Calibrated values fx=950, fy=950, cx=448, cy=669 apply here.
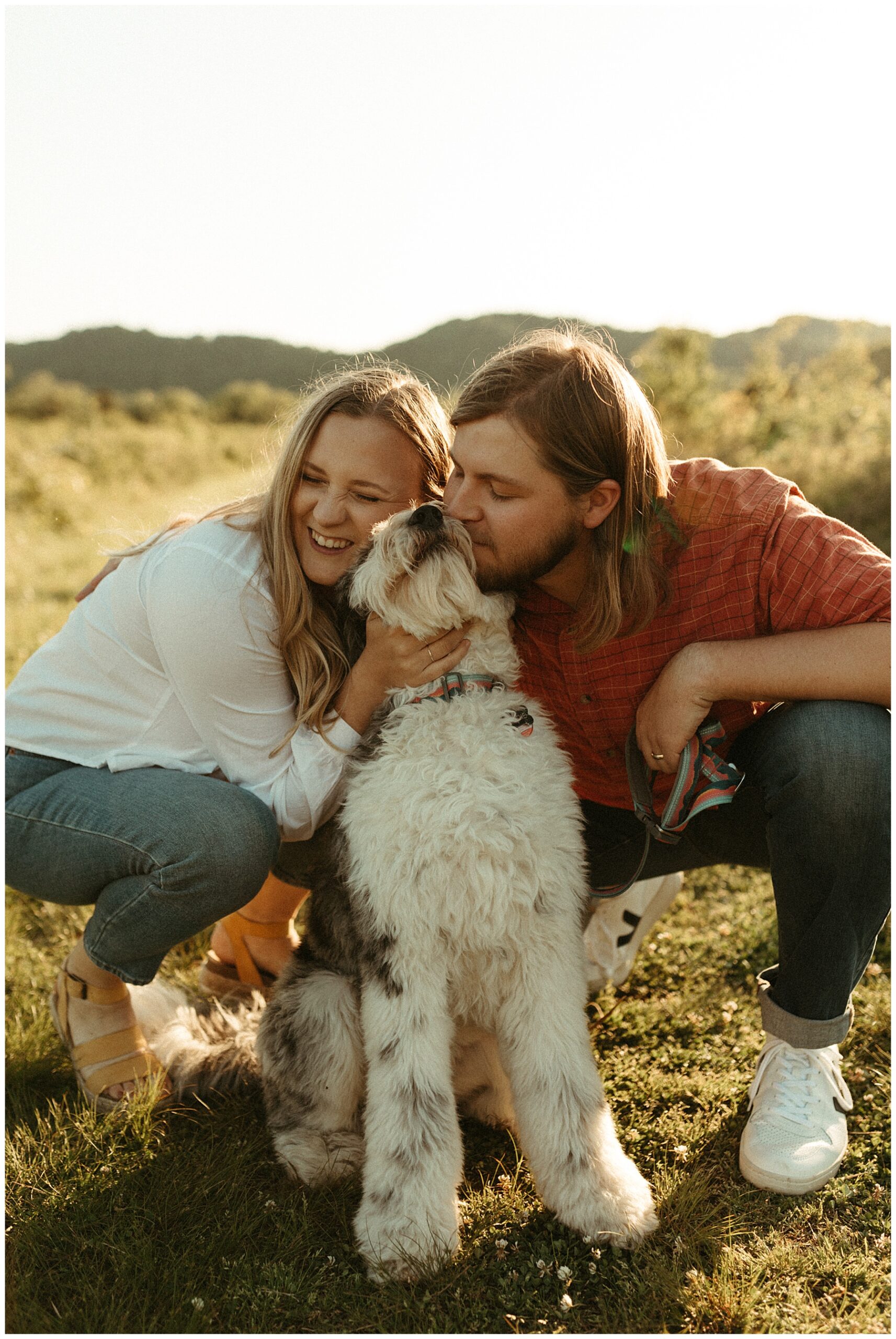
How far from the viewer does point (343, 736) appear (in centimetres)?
286

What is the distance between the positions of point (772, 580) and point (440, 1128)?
175 cm

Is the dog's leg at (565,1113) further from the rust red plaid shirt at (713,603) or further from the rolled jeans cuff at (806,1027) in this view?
the rust red plaid shirt at (713,603)

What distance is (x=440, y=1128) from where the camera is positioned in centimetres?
241

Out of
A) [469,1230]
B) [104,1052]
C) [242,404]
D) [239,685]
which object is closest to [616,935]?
[469,1230]

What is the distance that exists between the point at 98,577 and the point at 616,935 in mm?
2349

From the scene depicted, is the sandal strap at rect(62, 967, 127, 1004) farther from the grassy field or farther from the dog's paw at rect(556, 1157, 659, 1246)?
the dog's paw at rect(556, 1157, 659, 1246)

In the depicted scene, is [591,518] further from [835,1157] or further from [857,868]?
[835,1157]

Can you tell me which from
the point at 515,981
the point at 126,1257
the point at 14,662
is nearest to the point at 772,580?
the point at 515,981

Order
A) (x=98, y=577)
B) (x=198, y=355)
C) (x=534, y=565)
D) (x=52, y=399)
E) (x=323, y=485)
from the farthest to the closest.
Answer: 1. (x=198, y=355)
2. (x=52, y=399)
3. (x=98, y=577)
4. (x=323, y=485)
5. (x=534, y=565)

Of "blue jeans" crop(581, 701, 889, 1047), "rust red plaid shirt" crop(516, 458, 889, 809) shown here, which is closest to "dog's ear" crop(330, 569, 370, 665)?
"rust red plaid shirt" crop(516, 458, 889, 809)

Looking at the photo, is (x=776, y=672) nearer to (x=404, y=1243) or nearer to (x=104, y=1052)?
(x=404, y=1243)

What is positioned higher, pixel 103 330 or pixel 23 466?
pixel 103 330

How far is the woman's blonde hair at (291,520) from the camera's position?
2.98 m

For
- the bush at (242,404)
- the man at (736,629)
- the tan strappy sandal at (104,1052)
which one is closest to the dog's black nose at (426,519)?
the man at (736,629)
